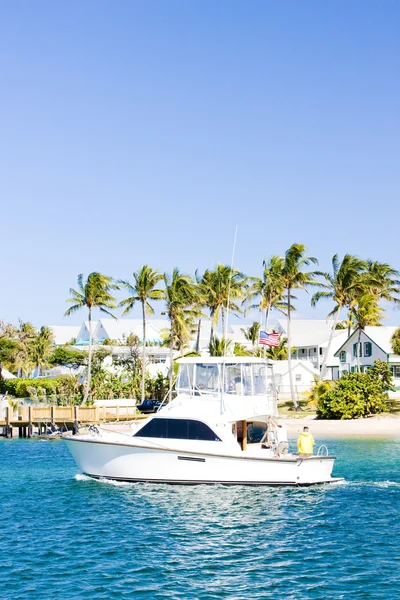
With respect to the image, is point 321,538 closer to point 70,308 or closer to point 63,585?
point 63,585

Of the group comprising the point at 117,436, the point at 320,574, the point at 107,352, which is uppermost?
the point at 107,352

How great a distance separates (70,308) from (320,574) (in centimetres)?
5555

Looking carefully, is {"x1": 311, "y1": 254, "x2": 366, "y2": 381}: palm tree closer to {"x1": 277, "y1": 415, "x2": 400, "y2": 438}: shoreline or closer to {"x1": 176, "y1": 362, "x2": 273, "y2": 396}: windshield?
{"x1": 277, "y1": 415, "x2": 400, "y2": 438}: shoreline

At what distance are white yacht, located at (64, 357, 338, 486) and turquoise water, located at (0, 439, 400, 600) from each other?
1.83 ft

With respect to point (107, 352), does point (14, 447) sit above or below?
below

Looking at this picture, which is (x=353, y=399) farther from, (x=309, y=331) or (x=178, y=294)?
(x=309, y=331)

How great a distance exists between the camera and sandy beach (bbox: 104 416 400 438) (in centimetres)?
5137

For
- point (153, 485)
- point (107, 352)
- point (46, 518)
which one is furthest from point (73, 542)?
point (107, 352)

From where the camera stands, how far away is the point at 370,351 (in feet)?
253

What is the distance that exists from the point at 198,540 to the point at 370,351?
59464mm

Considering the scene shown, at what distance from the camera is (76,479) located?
30.3m

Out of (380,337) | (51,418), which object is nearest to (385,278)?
(380,337)

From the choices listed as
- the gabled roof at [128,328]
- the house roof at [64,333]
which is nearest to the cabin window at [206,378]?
the gabled roof at [128,328]

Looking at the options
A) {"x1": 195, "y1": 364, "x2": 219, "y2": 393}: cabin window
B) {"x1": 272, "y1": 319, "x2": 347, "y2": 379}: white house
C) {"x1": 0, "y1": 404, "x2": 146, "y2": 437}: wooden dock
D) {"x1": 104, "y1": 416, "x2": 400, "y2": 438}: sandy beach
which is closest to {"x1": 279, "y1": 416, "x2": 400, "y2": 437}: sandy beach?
{"x1": 104, "y1": 416, "x2": 400, "y2": 438}: sandy beach
